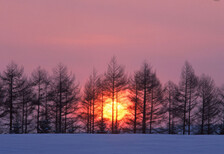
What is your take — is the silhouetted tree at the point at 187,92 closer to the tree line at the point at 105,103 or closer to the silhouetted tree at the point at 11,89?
the tree line at the point at 105,103

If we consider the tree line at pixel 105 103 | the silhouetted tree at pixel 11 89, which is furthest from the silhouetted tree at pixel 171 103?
the silhouetted tree at pixel 11 89

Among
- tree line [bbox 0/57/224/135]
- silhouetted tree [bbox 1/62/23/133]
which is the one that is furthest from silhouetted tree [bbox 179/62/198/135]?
silhouetted tree [bbox 1/62/23/133]

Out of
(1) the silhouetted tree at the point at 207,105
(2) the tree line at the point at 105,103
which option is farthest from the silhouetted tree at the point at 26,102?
(1) the silhouetted tree at the point at 207,105

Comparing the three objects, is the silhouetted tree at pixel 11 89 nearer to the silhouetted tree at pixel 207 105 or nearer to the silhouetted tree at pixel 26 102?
the silhouetted tree at pixel 26 102

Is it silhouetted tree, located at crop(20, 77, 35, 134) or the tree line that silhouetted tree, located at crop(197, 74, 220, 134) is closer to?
the tree line

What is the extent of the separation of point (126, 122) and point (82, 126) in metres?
6.97

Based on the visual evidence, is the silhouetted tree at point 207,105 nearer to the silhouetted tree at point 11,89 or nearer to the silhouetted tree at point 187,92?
the silhouetted tree at point 187,92

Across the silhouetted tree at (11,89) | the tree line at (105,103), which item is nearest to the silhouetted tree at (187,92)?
the tree line at (105,103)

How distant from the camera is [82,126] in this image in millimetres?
33969

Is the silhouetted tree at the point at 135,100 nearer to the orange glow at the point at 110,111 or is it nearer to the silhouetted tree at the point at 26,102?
the orange glow at the point at 110,111

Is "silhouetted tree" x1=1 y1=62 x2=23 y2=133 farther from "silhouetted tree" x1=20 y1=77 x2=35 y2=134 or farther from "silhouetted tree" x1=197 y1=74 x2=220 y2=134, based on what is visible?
"silhouetted tree" x1=197 y1=74 x2=220 y2=134

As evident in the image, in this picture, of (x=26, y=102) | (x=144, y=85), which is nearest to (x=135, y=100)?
(x=144, y=85)

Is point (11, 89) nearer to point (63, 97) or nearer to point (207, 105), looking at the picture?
point (63, 97)

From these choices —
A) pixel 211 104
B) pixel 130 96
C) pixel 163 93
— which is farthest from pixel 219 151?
pixel 211 104
